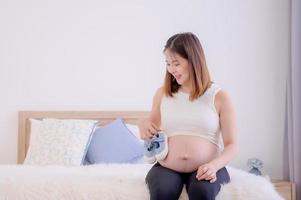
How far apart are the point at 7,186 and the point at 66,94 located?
1407 mm

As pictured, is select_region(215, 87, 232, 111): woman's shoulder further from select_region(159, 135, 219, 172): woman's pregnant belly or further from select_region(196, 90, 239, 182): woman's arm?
select_region(159, 135, 219, 172): woman's pregnant belly

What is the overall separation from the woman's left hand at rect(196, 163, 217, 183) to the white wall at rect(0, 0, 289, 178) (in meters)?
1.52

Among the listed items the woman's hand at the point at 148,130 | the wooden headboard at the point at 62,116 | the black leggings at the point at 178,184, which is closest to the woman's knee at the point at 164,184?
the black leggings at the point at 178,184

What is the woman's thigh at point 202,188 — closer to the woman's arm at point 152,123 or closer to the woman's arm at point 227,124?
the woman's arm at point 227,124

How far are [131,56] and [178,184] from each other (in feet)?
5.24

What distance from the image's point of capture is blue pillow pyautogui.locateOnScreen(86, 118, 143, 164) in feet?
8.32

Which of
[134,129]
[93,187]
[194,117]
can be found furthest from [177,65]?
[134,129]

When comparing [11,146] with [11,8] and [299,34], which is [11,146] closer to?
[11,8]

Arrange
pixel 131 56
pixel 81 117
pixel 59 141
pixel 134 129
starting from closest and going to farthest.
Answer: pixel 59 141 < pixel 134 129 < pixel 81 117 < pixel 131 56

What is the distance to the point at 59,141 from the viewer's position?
251cm

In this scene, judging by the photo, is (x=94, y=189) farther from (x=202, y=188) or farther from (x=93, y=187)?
(x=202, y=188)

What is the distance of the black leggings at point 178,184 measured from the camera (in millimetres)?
1441

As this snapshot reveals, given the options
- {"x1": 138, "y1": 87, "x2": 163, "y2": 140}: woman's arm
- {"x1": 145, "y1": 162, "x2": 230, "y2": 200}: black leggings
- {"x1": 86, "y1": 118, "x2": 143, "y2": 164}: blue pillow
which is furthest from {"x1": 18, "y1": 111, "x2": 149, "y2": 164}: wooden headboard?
{"x1": 145, "y1": 162, "x2": 230, "y2": 200}: black leggings

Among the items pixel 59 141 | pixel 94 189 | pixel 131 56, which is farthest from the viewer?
pixel 131 56
